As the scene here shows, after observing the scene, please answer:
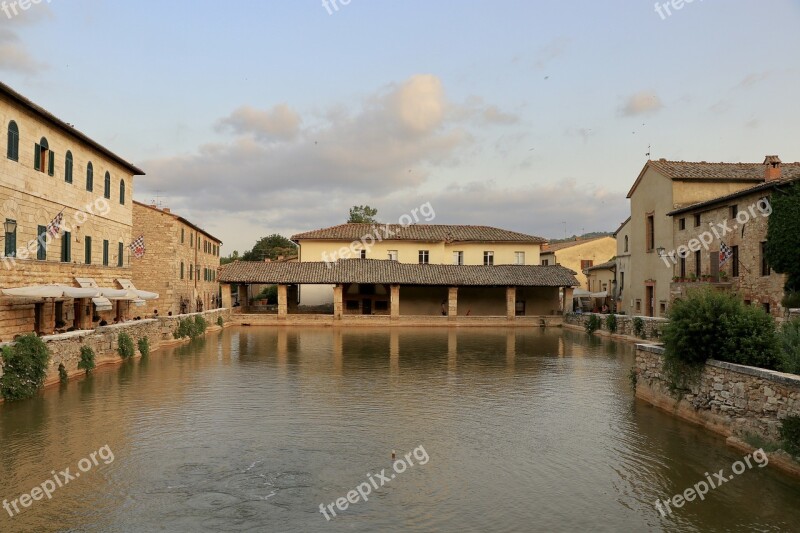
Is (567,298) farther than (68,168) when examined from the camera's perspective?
Yes

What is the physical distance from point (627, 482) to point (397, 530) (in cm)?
425

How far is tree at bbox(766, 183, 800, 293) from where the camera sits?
73.5 ft

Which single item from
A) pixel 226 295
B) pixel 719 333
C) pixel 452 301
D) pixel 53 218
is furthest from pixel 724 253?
pixel 226 295

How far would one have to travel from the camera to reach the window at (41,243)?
2116 centimetres

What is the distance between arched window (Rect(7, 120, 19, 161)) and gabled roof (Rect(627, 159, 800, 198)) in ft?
103

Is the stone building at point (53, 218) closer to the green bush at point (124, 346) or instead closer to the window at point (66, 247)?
the window at point (66, 247)

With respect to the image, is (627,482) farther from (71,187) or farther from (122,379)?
(71,187)

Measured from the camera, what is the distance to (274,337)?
3272 centimetres

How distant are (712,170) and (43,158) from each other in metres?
34.0

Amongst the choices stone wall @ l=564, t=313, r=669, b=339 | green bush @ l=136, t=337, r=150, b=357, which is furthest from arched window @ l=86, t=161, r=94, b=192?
stone wall @ l=564, t=313, r=669, b=339

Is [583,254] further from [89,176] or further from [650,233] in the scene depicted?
[89,176]

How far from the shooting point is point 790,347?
11609mm

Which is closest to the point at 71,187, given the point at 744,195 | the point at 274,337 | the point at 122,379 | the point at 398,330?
the point at 122,379

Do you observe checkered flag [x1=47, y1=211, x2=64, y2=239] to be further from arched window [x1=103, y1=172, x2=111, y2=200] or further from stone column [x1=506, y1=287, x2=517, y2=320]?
stone column [x1=506, y1=287, x2=517, y2=320]
